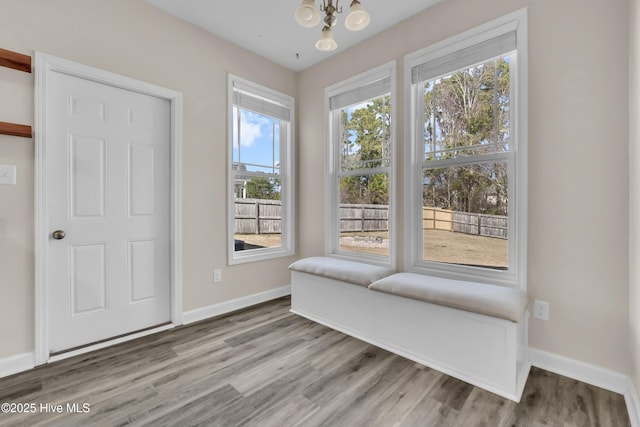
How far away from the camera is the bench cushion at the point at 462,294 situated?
5.70ft

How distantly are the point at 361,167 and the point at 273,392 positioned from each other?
7.36 ft

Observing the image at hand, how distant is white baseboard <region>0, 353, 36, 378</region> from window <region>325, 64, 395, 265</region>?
2.55 meters

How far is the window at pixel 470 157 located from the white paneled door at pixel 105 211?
2.30 metres

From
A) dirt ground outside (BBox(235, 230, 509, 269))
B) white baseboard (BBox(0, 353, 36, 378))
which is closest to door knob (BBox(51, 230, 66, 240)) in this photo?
white baseboard (BBox(0, 353, 36, 378))

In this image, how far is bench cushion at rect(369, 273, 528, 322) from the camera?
1.74 metres

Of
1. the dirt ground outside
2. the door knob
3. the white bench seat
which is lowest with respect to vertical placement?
the white bench seat

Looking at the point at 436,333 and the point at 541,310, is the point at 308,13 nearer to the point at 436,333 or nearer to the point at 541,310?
the point at 436,333

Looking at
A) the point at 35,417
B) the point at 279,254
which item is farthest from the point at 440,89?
the point at 35,417

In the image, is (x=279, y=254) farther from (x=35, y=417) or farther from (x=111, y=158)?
(x=35, y=417)

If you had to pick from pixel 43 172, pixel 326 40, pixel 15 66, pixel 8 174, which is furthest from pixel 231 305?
pixel 326 40

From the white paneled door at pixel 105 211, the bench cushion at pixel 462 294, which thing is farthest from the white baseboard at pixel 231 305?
the bench cushion at pixel 462 294

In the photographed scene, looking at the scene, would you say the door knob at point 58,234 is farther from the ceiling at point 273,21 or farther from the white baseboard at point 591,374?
the white baseboard at point 591,374

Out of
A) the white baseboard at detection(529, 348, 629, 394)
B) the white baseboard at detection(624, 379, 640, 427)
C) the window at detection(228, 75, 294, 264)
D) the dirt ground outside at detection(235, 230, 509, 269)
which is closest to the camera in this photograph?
the white baseboard at detection(624, 379, 640, 427)

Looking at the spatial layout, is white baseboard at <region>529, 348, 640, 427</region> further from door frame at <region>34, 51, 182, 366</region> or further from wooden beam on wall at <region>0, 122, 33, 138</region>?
wooden beam on wall at <region>0, 122, 33, 138</region>
